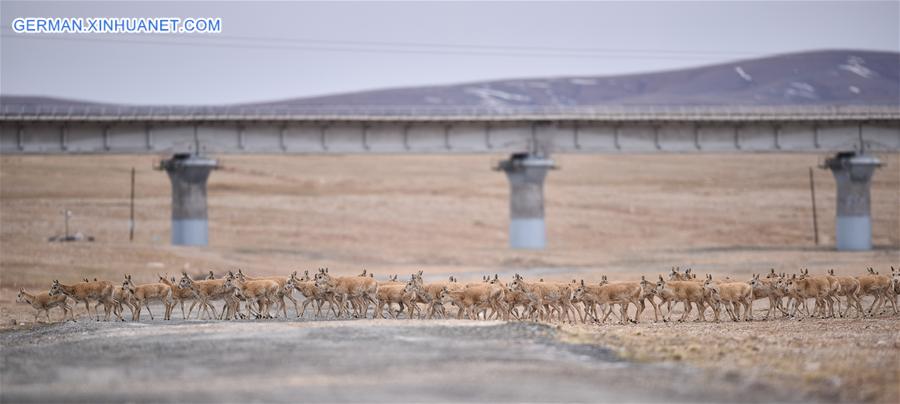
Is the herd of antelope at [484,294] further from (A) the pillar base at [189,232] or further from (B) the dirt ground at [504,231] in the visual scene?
A: (A) the pillar base at [189,232]

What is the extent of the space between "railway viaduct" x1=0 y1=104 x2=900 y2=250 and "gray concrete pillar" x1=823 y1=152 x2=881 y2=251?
0.06 metres

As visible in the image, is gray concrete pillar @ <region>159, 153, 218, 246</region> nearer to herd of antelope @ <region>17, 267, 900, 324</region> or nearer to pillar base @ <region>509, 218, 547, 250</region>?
pillar base @ <region>509, 218, 547, 250</region>

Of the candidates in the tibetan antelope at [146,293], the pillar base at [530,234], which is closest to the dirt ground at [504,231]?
the pillar base at [530,234]

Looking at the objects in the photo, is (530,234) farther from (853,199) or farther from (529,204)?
(853,199)

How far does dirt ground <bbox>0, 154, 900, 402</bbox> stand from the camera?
2188 centimetres

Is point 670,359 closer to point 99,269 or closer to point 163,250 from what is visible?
point 99,269

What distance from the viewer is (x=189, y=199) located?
240ft

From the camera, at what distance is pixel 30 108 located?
75.1 meters

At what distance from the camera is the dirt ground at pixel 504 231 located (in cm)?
2188

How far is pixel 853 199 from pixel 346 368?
65.2m

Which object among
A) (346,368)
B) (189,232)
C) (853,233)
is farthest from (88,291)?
(853,233)

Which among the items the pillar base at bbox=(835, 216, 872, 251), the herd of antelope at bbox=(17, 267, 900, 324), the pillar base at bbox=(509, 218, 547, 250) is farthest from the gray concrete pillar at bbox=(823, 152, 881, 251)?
the herd of antelope at bbox=(17, 267, 900, 324)

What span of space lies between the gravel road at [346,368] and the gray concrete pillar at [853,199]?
57245 millimetres

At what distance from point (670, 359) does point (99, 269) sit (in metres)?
37.0
